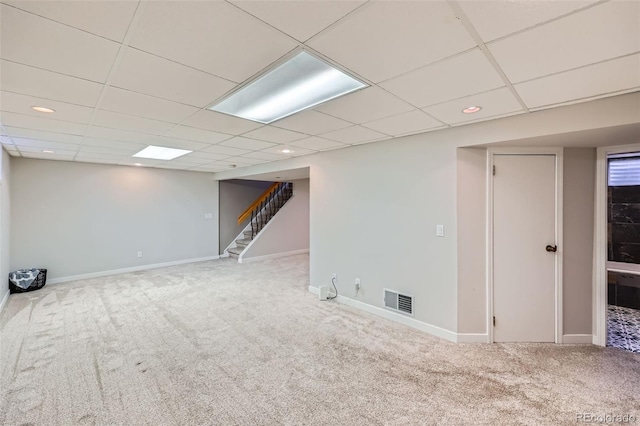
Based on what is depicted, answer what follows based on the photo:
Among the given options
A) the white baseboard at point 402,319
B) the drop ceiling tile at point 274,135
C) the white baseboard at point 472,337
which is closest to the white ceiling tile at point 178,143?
the drop ceiling tile at point 274,135

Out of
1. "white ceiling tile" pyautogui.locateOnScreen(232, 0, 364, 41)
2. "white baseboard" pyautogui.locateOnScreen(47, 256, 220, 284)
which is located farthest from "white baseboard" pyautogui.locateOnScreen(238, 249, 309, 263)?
"white ceiling tile" pyautogui.locateOnScreen(232, 0, 364, 41)

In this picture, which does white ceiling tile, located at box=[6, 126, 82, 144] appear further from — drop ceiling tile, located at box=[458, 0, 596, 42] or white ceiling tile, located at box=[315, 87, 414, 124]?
drop ceiling tile, located at box=[458, 0, 596, 42]

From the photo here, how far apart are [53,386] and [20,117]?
2.54 meters

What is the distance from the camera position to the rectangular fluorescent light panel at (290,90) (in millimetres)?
1835

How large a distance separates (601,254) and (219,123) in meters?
4.34

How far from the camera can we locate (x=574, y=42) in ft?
4.67

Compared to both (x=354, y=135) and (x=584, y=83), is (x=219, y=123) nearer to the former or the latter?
(x=354, y=135)

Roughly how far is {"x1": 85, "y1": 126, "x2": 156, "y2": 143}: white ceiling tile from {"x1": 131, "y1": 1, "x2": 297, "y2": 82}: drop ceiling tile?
2.20 metres

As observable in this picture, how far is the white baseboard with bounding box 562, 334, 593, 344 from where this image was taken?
2972 mm

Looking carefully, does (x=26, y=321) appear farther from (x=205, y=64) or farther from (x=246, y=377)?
(x=205, y=64)

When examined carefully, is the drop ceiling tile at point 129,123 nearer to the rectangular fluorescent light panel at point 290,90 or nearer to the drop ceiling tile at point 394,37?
the rectangular fluorescent light panel at point 290,90

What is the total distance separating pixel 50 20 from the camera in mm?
1289

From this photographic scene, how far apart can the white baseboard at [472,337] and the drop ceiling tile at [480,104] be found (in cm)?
236

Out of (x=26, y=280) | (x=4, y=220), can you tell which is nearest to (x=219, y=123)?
(x=4, y=220)
